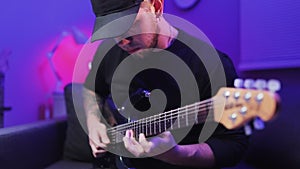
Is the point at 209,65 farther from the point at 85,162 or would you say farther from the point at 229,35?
the point at 85,162

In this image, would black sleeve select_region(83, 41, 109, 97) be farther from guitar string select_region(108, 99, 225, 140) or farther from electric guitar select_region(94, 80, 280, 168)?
electric guitar select_region(94, 80, 280, 168)

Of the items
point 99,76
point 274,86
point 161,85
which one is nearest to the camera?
point 274,86

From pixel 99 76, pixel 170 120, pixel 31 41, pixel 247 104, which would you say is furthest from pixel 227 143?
pixel 31 41

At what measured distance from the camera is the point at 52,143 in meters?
1.48

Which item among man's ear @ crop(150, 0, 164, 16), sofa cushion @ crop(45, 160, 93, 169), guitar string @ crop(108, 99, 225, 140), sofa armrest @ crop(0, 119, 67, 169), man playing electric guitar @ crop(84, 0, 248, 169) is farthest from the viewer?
sofa cushion @ crop(45, 160, 93, 169)

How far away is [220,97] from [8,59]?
1.58 m

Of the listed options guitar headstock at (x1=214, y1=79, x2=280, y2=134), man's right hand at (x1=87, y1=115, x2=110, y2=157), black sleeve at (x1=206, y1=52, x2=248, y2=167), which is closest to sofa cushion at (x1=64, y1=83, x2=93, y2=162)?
man's right hand at (x1=87, y1=115, x2=110, y2=157)

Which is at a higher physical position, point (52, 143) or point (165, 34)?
point (165, 34)

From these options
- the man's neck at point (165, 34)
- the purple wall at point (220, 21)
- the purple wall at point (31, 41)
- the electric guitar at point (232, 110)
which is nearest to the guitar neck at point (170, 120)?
the electric guitar at point (232, 110)

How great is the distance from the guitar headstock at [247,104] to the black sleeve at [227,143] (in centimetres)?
27

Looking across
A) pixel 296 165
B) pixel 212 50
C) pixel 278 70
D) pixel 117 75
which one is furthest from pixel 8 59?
pixel 296 165

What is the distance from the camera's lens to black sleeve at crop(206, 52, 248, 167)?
836 mm

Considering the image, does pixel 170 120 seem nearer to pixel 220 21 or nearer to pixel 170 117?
pixel 170 117

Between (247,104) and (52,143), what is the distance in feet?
3.88
